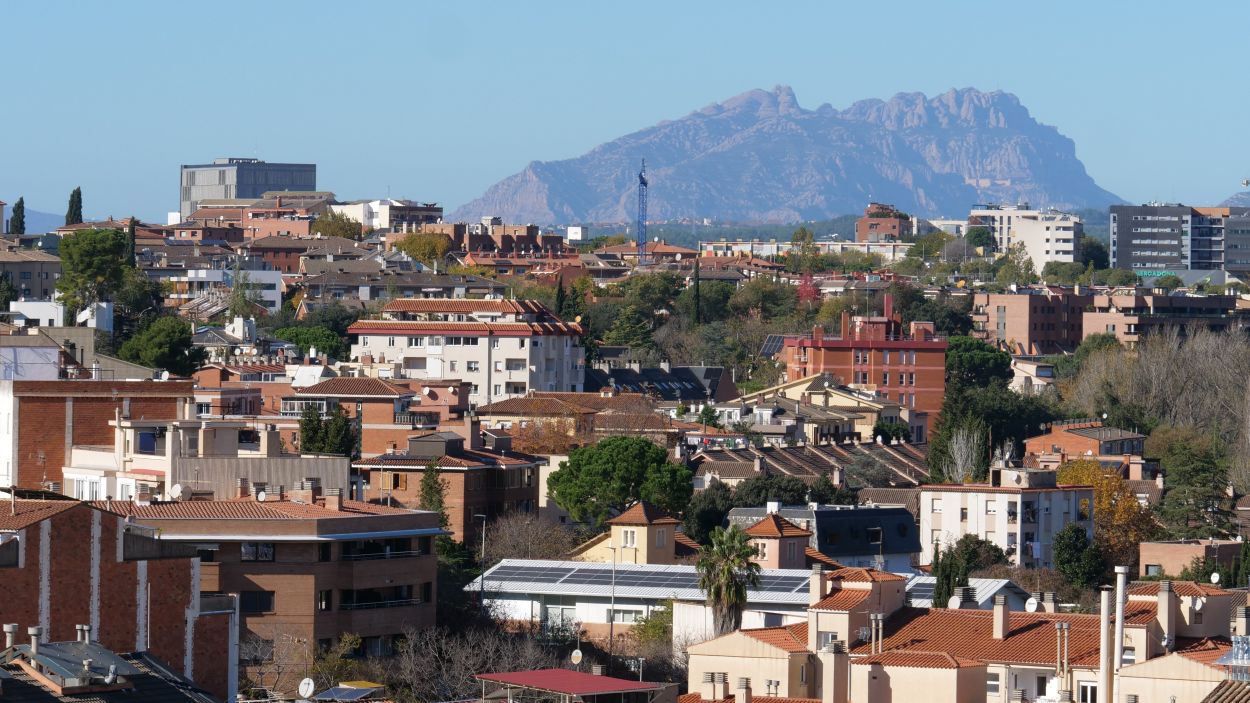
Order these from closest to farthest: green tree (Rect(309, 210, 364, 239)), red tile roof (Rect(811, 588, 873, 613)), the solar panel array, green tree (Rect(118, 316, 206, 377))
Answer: red tile roof (Rect(811, 588, 873, 613)) → the solar panel array → green tree (Rect(118, 316, 206, 377)) → green tree (Rect(309, 210, 364, 239))

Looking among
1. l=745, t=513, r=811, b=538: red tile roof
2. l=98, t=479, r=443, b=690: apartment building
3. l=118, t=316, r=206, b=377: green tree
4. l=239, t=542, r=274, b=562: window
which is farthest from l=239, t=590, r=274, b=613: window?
l=118, t=316, r=206, b=377: green tree

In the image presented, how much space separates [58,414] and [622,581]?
39.3 ft

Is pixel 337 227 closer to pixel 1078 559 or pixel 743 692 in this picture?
pixel 1078 559

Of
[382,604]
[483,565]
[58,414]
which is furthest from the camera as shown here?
[58,414]

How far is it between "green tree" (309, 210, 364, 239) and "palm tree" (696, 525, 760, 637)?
107 meters

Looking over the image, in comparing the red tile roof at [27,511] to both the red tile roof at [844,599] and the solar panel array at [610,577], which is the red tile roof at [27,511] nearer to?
the red tile roof at [844,599]

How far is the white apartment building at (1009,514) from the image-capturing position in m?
66.4

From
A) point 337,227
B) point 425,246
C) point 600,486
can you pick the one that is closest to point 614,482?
point 600,486

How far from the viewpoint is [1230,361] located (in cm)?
10675

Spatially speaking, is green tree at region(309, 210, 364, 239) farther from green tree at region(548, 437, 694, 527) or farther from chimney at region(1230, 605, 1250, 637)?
chimney at region(1230, 605, 1250, 637)

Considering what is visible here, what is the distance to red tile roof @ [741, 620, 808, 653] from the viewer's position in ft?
125

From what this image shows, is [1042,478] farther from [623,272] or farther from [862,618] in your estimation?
[623,272]

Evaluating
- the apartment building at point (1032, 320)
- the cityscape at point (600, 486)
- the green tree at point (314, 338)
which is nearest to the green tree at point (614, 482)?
the cityscape at point (600, 486)

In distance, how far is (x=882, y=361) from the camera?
107000 millimetres
